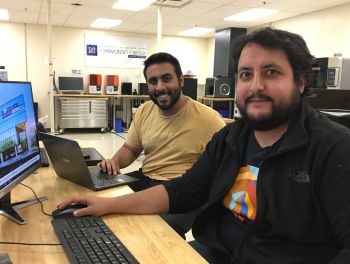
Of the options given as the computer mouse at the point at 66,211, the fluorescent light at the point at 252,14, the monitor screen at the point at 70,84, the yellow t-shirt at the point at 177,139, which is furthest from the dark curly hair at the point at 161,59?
the monitor screen at the point at 70,84

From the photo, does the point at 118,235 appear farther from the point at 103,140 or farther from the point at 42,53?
the point at 42,53

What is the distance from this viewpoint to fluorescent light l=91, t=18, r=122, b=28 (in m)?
7.89

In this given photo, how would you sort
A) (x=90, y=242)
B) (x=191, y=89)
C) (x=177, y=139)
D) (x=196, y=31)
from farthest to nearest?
(x=196, y=31) < (x=191, y=89) < (x=177, y=139) < (x=90, y=242)

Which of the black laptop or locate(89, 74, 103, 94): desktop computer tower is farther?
locate(89, 74, 103, 94): desktop computer tower

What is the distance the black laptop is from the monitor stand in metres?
0.21

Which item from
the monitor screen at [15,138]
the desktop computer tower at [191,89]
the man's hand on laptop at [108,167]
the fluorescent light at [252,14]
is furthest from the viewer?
the fluorescent light at [252,14]

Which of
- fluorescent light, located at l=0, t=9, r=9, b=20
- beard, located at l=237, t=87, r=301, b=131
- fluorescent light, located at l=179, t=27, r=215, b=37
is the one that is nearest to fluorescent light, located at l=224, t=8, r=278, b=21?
fluorescent light, located at l=179, t=27, r=215, b=37

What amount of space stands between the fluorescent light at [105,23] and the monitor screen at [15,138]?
6931 millimetres

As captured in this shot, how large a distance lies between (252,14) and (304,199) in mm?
6671

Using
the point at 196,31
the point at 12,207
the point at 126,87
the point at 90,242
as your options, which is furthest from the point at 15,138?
the point at 196,31

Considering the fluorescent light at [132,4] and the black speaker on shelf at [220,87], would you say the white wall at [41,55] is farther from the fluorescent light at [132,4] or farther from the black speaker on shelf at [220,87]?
the fluorescent light at [132,4]

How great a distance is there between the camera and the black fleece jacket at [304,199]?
972 mm

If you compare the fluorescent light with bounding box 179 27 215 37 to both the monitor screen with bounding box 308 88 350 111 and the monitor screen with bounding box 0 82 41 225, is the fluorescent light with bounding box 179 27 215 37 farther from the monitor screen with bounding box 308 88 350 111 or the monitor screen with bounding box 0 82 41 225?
the monitor screen with bounding box 0 82 41 225

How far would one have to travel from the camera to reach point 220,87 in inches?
325
